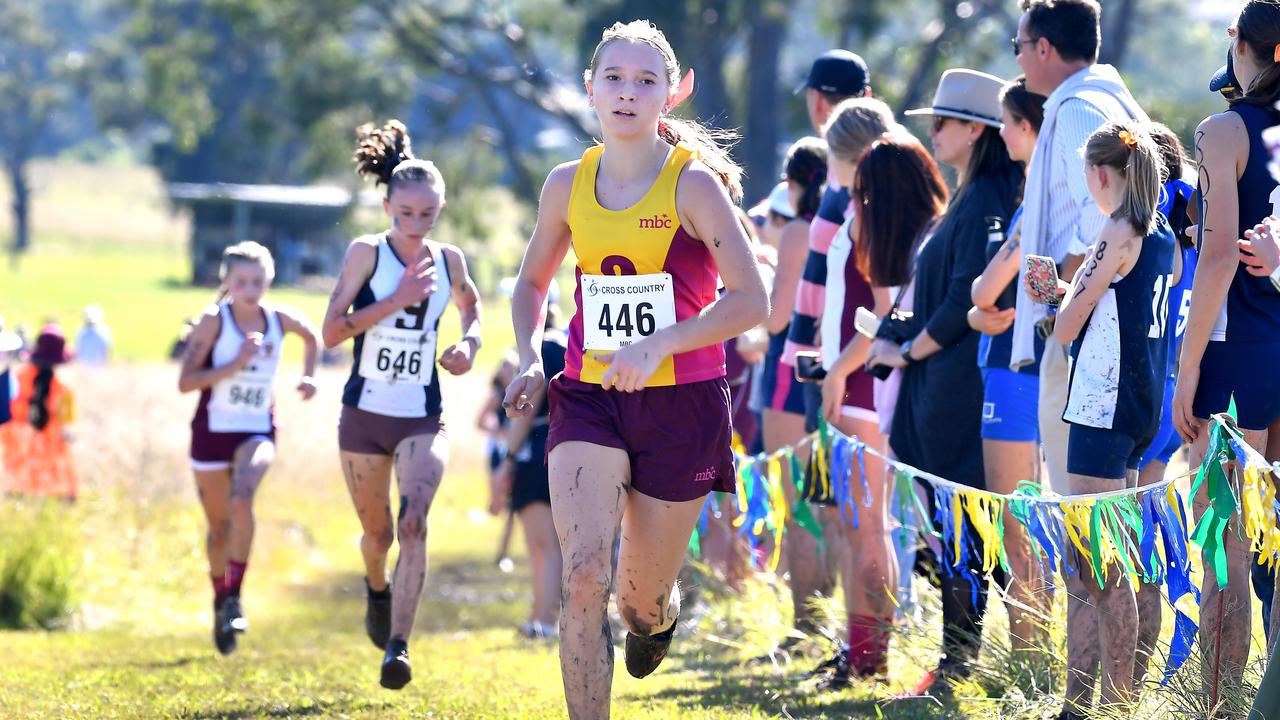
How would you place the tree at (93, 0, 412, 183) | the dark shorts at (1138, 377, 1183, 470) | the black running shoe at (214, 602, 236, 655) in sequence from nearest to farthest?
the dark shorts at (1138, 377, 1183, 470), the black running shoe at (214, 602, 236, 655), the tree at (93, 0, 412, 183)

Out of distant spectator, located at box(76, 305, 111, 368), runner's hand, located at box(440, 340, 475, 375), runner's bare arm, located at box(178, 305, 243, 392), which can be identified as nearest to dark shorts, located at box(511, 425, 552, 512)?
A: runner's bare arm, located at box(178, 305, 243, 392)

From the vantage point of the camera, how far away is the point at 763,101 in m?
31.6

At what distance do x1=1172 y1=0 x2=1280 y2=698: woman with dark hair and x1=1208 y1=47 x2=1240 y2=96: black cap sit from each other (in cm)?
9

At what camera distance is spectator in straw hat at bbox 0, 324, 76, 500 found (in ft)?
45.3

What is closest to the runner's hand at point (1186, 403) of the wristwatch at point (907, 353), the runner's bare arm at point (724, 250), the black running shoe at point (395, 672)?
the runner's bare arm at point (724, 250)

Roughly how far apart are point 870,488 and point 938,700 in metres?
1.07

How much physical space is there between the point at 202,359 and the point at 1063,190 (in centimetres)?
506

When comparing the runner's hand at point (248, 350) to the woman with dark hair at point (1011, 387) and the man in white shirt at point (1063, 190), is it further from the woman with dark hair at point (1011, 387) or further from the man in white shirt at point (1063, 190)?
the man in white shirt at point (1063, 190)

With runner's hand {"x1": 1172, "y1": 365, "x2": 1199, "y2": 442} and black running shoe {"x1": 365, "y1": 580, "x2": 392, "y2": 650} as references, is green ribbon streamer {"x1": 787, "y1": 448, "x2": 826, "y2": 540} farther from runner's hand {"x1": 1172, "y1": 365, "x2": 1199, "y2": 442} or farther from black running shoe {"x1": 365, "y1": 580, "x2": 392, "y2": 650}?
runner's hand {"x1": 1172, "y1": 365, "x2": 1199, "y2": 442}

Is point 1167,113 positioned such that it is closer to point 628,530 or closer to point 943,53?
point 943,53

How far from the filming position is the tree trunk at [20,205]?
77.8 m

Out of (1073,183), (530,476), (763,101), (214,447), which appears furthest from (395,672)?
(763,101)

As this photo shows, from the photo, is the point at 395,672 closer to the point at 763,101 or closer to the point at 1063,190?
the point at 1063,190

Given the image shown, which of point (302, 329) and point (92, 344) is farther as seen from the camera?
point (92, 344)
